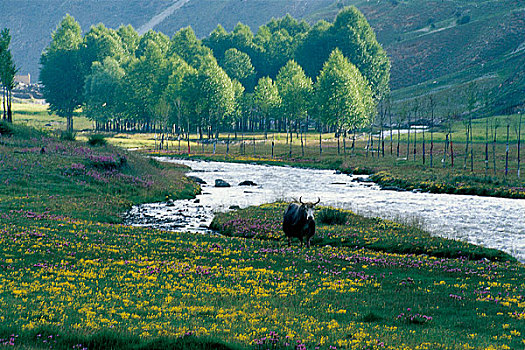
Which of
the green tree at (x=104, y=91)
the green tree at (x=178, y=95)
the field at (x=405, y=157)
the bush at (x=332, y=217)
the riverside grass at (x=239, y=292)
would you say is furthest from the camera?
the green tree at (x=104, y=91)

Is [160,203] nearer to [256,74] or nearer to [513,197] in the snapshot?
[513,197]

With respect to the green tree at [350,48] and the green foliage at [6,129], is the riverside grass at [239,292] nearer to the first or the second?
the green foliage at [6,129]

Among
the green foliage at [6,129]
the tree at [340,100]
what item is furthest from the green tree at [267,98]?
the green foliage at [6,129]

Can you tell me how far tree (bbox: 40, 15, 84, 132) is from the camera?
164500 mm

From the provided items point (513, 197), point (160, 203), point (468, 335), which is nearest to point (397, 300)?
point (468, 335)

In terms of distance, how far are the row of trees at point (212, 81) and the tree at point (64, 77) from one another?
30cm

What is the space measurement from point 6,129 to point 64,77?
103 metres

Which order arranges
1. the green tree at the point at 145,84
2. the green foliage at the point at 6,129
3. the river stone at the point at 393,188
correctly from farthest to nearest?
the green tree at the point at 145,84 < the green foliage at the point at 6,129 < the river stone at the point at 393,188

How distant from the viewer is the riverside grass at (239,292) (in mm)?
13664

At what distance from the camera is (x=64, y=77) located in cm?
16600

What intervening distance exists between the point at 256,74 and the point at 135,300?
608ft

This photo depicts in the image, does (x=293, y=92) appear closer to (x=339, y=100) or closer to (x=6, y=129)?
(x=339, y=100)

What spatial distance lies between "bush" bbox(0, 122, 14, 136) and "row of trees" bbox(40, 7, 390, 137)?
60323 mm

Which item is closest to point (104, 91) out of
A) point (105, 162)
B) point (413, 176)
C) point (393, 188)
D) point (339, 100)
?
point (339, 100)
